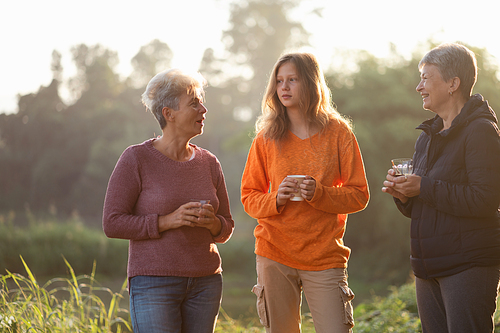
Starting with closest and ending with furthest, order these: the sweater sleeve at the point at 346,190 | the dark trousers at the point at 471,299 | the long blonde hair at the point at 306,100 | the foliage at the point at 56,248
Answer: the dark trousers at the point at 471,299 → the sweater sleeve at the point at 346,190 → the long blonde hair at the point at 306,100 → the foliage at the point at 56,248

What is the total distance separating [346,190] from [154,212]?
0.97 meters

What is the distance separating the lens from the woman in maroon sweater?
2.09 m

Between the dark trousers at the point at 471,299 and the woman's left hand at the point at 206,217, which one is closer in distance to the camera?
the dark trousers at the point at 471,299

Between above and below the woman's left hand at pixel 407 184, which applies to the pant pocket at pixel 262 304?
below

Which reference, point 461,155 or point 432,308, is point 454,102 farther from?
point 432,308

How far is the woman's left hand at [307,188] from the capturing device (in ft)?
7.36

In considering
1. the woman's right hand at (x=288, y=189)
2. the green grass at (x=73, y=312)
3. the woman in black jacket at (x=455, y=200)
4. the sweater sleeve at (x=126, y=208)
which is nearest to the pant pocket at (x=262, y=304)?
the woman's right hand at (x=288, y=189)

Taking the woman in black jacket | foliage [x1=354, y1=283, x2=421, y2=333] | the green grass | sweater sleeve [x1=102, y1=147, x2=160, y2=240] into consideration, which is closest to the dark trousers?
the woman in black jacket

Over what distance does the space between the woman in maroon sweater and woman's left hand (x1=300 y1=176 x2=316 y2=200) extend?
43cm

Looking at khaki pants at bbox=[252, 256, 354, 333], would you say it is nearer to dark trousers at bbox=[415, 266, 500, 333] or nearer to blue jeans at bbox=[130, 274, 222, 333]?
blue jeans at bbox=[130, 274, 222, 333]

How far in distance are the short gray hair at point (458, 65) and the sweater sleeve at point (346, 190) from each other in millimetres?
564

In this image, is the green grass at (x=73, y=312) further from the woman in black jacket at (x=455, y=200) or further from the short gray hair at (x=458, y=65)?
the short gray hair at (x=458, y=65)

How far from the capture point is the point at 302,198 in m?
2.28

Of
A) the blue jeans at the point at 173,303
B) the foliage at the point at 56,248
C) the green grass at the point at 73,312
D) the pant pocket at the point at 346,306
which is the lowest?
the foliage at the point at 56,248
